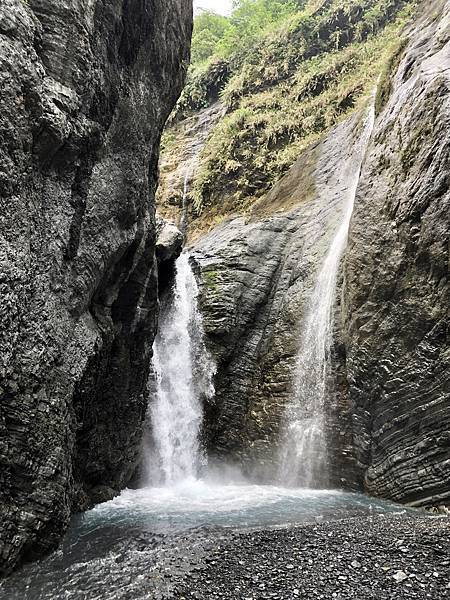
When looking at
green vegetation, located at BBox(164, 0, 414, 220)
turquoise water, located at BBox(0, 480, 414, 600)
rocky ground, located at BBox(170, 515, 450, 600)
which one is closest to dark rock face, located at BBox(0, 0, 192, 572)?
turquoise water, located at BBox(0, 480, 414, 600)

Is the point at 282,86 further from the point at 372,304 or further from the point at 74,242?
the point at 74,242

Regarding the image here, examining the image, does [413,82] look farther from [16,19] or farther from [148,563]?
[148,563]

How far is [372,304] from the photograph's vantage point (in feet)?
35.6

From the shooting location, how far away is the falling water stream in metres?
5.81

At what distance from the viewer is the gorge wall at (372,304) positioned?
9.20 meters

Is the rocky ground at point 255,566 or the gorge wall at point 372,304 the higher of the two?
the gorge wall at point 372,304

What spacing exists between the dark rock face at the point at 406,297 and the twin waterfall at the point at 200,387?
1.19 m

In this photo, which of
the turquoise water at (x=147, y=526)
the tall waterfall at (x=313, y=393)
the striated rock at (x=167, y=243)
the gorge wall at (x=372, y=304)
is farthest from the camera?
the striated rock at (x=167, y=243)

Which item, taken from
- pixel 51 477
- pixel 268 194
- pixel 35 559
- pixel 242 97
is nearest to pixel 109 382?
pixel 51 477

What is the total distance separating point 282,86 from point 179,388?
19.3 metres

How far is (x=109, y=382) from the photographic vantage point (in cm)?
1014

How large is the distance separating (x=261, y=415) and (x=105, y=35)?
9.99m

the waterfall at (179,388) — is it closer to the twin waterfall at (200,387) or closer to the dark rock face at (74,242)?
the twin waterfall at (200,387)

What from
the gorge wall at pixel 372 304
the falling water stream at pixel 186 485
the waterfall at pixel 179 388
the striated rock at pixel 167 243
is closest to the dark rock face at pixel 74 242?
the falling water stream at pixel 186 485
